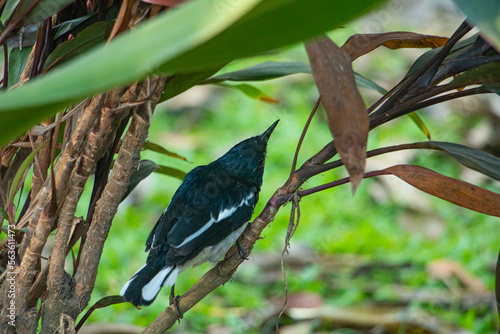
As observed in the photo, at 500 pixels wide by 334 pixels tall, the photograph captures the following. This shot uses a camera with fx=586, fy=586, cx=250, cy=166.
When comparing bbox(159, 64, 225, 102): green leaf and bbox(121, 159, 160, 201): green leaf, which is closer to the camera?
bbox(159, 64, 225, 102): green leaf

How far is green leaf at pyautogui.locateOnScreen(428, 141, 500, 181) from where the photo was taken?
1.25 metres

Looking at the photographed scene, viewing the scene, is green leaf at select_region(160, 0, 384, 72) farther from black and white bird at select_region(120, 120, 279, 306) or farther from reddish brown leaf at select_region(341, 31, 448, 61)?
black and white bird at select_region(120, 120, 279, 306)

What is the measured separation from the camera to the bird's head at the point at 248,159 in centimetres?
206

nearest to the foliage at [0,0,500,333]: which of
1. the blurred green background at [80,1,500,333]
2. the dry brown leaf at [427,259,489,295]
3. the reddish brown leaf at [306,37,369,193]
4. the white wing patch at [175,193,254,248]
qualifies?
the reddish brown leaf at [306,37,369,193]

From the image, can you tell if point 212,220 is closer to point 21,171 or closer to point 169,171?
point 169,171

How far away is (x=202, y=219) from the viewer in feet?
6.00

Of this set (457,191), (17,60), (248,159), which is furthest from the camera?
(248,159)

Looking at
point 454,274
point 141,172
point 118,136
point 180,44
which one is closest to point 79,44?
point 118,136

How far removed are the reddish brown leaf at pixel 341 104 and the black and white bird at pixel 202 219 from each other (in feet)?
2.80

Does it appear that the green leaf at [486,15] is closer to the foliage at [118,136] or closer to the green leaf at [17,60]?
the foliage at [118,136]

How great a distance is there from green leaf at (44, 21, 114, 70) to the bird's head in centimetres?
86

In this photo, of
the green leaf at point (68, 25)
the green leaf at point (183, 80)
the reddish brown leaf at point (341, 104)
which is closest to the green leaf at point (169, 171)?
the green leaf at point (183, 80)

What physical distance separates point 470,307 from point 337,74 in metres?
2.36

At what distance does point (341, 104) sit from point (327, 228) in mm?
3056
